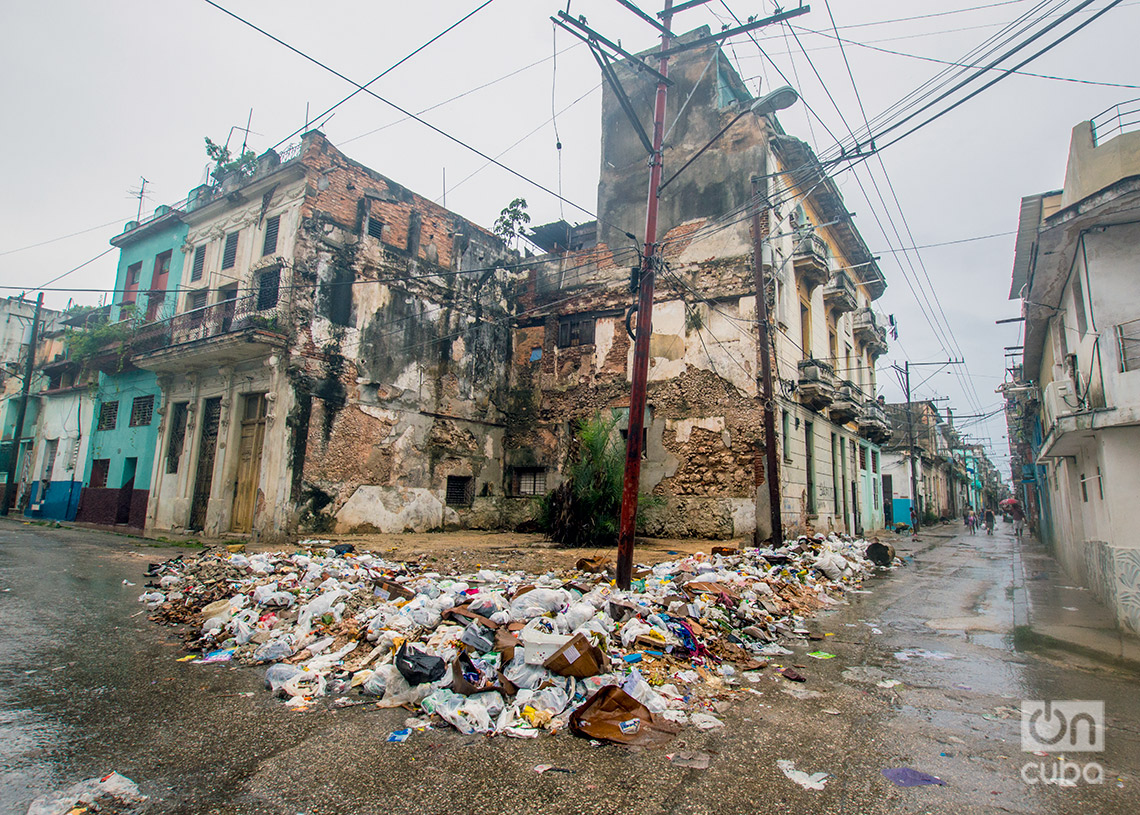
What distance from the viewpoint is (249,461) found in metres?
13.5

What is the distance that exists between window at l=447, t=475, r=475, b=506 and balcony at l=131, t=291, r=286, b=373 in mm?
5533

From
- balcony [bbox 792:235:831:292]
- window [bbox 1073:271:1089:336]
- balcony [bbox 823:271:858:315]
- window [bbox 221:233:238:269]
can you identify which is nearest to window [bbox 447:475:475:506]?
window [bbox 221:233:238:269]

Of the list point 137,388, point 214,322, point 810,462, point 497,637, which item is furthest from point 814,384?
point 137,388

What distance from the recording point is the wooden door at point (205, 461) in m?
14.5

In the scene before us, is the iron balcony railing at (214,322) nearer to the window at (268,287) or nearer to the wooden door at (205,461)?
the window at (268,287)

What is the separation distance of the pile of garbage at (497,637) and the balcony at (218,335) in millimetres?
5737

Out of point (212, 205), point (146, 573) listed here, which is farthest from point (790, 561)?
point (212, 205)

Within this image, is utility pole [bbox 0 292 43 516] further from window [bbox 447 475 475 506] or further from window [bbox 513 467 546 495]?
window [bbox 513 467 546 495]

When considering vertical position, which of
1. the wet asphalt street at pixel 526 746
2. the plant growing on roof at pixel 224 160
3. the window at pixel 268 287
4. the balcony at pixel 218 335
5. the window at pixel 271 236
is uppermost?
the plant growing on roof at pixel 224 160

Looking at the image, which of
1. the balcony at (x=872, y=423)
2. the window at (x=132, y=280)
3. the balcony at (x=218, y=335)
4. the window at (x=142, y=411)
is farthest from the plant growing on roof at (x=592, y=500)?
the window at (x=132, y=280)

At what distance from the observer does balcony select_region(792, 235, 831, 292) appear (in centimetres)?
1550

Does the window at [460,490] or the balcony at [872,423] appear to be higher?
the balcony at [872,423]

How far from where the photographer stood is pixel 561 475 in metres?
16.2

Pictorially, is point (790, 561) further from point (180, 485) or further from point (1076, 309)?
point (180, 485)
